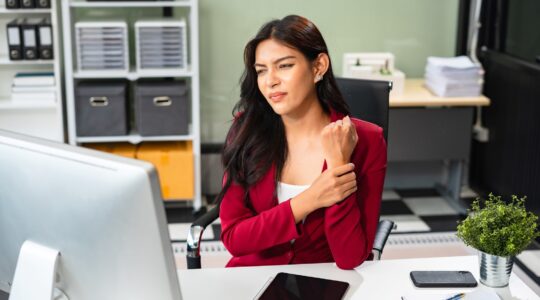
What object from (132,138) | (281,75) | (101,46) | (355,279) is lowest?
(132,138)

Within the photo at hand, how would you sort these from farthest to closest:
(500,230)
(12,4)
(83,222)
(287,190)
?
(12,4), (287,190), (500,230), (83,222)

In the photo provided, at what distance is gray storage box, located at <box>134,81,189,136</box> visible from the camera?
3.91 meters

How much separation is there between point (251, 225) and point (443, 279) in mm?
499

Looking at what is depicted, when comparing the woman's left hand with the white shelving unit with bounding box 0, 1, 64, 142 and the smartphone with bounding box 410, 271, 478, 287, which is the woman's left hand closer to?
the smartphone with bounding box 410, 271, 478, 287

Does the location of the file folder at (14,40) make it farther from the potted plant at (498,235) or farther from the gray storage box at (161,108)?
the potted plant at (498,235)

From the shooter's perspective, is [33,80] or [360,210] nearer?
[360,210]

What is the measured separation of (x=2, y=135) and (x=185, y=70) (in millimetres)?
2608

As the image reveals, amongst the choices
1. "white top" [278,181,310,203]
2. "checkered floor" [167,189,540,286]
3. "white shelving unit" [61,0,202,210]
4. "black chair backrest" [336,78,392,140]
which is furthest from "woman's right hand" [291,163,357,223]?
"white shelving unit" [61,0,202,210]

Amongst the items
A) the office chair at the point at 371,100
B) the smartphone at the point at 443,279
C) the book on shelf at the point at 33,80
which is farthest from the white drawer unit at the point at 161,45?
the smartphone at the point at 443,279

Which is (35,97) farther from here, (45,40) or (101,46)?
(101,46)

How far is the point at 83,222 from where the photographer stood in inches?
50.1

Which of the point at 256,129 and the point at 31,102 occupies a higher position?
the point at 256,129

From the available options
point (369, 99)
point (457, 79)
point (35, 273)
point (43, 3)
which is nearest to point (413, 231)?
point (457, 79)

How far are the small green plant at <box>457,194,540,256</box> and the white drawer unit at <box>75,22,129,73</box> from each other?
2.51 meters
